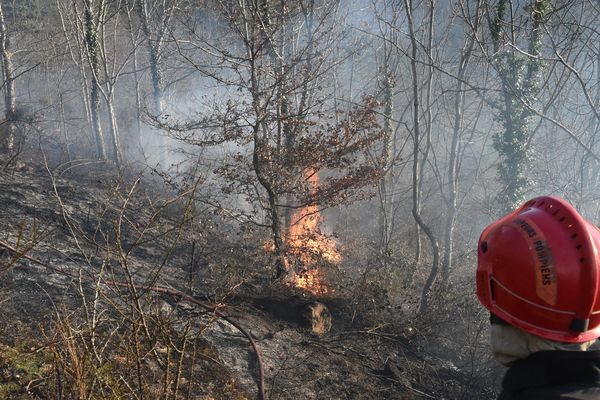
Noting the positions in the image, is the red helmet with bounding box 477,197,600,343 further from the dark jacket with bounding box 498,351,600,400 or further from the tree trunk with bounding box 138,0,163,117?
the tree trunk with bounding box 138,0,163,117

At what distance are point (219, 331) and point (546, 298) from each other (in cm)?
555

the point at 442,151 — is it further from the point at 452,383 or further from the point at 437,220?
the point at 452,383

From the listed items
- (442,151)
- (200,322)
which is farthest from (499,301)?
(442,151)

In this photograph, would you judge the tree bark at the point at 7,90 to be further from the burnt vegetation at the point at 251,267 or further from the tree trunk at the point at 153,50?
the tree trunk at the point at 153,50

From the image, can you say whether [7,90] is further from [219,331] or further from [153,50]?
[219,331]

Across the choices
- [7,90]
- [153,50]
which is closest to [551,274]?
[7,90]

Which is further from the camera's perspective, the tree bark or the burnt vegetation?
the tree bark

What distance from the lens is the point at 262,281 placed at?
955 centimetres

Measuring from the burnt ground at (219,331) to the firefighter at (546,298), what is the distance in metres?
2.51

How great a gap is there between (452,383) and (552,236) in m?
5.96

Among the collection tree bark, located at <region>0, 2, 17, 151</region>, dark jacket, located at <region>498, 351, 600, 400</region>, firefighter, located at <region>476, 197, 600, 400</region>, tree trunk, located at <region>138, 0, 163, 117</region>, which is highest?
tree trunk, located at <region>138, 0, 163, 117</region>

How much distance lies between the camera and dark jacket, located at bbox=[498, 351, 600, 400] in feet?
4.71

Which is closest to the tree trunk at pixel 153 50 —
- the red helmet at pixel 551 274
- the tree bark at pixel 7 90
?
the tree bark at pixel 7 90

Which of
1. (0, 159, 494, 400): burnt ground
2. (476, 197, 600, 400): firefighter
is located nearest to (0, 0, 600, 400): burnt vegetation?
(0, 159, 494, 400): burnt ground
